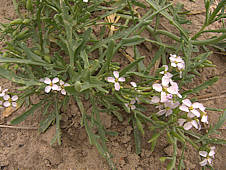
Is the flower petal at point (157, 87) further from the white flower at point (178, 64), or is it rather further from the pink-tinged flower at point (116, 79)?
the white flower at point (178, 64)

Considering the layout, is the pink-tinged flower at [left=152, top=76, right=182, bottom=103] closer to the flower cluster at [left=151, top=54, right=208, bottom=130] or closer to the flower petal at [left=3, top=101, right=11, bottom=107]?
the flower cluster at [left=151, top=54, right=208, bottom=130]

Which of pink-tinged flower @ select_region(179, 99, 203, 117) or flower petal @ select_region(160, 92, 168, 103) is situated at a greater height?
flower petal @ select_region(160, 92, 168, 103)

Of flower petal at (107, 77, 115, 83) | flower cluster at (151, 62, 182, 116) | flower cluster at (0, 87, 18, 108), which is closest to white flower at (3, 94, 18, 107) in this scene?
flower cluster at (0, 87, 18, 108)

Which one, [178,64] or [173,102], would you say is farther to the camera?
[178,64]

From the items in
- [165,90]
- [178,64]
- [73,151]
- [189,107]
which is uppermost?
[178,64]

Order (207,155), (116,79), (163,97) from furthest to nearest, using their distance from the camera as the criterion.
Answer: (207,155) < (116,79) < (163,97)

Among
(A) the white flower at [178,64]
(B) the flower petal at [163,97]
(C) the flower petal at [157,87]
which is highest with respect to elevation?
(A) the white flower at [178,64]

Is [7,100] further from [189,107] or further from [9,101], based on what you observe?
[189,107]

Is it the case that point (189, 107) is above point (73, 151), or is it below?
above

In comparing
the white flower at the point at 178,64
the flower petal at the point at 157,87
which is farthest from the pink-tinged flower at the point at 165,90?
the white flower at the point at 178,64

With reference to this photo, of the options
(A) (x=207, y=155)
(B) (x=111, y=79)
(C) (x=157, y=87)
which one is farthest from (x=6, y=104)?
(A) (x=207, y=155)

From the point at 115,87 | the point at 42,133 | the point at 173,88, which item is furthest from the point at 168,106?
the point at 42,133

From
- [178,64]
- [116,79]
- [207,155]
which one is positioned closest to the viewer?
[116,79]
